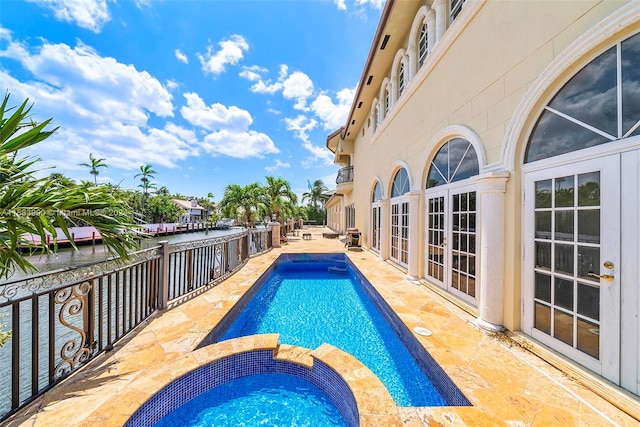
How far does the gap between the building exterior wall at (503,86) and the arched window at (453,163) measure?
214 mm

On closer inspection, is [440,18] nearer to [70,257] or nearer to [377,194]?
[377,194]

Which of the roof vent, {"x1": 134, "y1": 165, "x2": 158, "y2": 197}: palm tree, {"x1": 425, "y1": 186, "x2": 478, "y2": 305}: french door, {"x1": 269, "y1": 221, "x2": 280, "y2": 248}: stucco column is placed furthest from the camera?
{"x1": 134, "y1": 165, "x2": 158, "y2": 197}: palm tree

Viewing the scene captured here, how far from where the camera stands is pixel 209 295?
507 cm

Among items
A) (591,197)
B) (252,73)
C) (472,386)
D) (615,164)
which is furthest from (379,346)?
(252,73)

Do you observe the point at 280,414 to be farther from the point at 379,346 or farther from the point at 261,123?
the point at 261,123

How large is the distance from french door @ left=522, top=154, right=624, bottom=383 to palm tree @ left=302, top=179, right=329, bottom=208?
4152 centimetres

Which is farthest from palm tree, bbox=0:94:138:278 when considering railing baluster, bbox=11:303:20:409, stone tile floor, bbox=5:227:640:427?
stone tile floor, bbox=5:227:640:427

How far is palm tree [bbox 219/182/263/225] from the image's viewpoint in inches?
638

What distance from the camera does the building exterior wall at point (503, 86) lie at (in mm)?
2625

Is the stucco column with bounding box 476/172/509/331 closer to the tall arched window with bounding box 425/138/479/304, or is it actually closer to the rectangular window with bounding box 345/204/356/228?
the tall arched window with bounding box 425/138/479/304

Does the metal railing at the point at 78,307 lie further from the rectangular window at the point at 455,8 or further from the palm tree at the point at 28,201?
the rectangular window at the point at 455,8

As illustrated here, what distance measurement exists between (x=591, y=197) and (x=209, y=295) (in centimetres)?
645

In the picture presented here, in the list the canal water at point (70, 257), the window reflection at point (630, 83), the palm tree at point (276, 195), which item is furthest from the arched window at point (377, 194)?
the canal water at point (70, 257)

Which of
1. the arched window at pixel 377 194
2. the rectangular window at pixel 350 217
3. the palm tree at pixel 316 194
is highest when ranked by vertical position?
the palm tree at pixel 316 194
